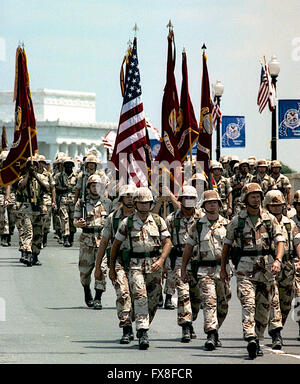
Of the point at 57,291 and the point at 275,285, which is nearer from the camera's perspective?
the point at 275,285

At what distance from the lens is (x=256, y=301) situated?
43.9 ft

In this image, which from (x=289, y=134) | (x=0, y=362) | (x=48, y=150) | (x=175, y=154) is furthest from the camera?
(x=48, y=150)

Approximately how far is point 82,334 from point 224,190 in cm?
1257

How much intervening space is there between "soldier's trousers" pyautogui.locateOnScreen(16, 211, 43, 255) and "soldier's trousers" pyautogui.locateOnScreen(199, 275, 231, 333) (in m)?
9.79

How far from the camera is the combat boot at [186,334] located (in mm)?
14031

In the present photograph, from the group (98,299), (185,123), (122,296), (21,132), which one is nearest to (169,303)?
(98,299)

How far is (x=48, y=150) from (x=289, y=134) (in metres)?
122

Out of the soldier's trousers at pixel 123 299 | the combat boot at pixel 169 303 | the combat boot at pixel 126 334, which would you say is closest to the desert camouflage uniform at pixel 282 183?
the combat boot at pixel 169 303

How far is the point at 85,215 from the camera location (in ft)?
60.2

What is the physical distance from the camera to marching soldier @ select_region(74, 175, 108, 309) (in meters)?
17.4

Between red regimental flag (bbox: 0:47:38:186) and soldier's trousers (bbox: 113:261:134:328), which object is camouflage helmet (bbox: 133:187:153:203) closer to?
soldier's trousers (bbox: 113:261:134:328)

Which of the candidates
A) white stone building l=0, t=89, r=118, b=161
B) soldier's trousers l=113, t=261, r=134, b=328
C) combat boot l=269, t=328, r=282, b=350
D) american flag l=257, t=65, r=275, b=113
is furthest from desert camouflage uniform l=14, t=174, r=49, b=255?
white stone building l=0, t=89, r=118, b=161
